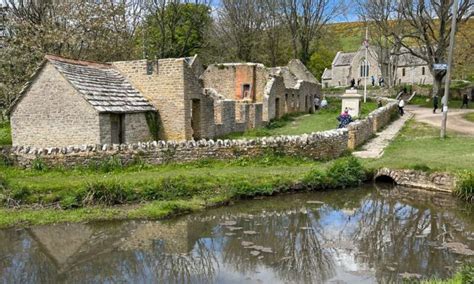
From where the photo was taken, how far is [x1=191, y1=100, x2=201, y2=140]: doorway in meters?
20.3

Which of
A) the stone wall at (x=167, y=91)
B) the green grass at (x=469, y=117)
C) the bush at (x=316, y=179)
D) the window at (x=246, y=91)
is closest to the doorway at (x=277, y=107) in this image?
the window at (x=246, y=91)

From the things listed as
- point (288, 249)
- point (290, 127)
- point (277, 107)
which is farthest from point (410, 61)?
point (288, 249)

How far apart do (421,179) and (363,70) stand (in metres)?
63.6

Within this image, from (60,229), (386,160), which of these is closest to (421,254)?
(386,160)

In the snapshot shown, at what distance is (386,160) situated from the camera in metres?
14.5

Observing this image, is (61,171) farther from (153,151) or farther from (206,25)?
(206,25)

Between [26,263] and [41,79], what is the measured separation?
10065 millimetres

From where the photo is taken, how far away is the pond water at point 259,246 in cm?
727

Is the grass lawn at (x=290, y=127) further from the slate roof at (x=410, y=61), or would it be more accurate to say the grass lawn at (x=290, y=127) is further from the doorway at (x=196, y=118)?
the slate roof at (x=410, y=61)

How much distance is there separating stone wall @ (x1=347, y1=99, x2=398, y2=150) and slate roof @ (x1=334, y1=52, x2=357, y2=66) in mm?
47298

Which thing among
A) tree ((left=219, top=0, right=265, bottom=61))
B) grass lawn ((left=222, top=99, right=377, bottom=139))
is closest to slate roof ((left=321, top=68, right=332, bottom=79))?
tree ((left=219, top=0, right=265, bottom=61))

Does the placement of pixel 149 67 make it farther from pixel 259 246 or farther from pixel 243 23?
pixel 243 23

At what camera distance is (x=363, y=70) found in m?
73.1

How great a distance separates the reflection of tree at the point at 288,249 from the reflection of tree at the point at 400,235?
91cm
